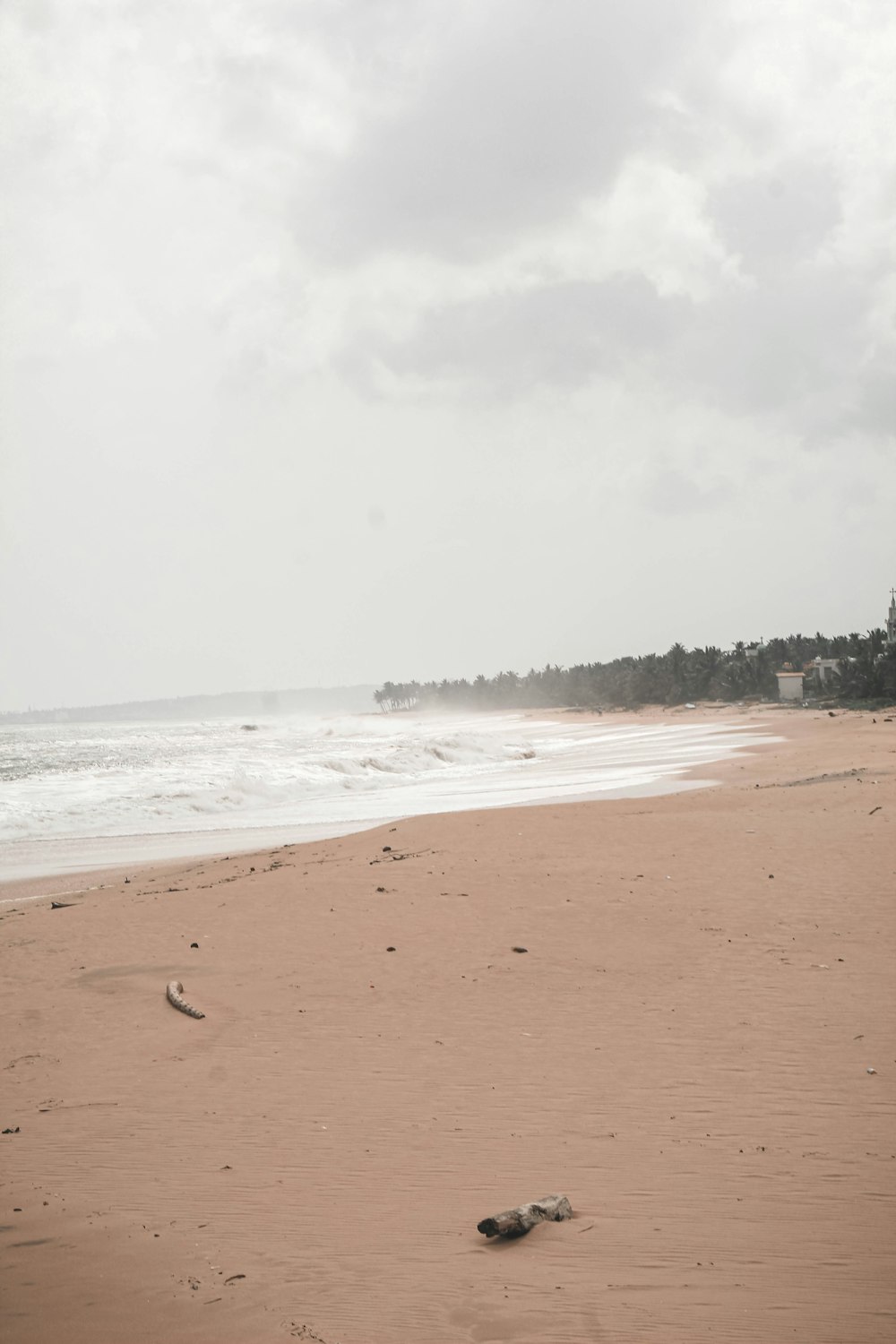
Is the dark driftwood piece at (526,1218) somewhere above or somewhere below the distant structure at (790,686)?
below

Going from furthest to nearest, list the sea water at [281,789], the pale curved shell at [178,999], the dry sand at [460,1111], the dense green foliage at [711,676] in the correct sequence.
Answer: the dense green foliage at [711,676] → the sea water at [281,789] → the pale curved shell at [178,999] → the dry sand at [460,1111]

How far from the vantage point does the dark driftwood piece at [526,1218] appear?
13.3 ft

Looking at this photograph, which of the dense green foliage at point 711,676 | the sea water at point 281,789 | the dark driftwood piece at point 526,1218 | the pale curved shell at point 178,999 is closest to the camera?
the dark driftwood piece at point 526,1218

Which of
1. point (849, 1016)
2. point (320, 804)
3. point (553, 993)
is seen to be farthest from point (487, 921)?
point (320, 804)

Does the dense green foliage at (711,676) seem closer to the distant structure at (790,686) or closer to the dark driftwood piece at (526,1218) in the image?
the distant structure at (790,686)

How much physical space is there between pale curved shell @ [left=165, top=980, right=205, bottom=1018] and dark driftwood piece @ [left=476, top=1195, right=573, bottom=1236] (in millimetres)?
3906

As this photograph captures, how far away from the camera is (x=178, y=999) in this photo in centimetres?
766

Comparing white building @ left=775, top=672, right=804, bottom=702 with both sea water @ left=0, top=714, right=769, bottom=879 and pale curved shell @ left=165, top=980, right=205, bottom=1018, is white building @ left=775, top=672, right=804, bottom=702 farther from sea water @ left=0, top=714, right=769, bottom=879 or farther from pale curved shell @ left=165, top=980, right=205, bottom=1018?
pale curved shell @ left=165, top=980, right=205, bottom=1018

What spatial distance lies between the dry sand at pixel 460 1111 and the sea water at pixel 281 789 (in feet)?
26.0

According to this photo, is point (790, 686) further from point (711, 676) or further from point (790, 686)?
point (711, 676)

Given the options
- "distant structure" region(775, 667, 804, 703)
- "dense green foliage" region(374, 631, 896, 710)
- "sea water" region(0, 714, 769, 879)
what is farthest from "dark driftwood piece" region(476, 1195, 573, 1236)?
"distant structure" region(775, 667, 804, 703)

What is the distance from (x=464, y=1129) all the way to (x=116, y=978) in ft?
15.2

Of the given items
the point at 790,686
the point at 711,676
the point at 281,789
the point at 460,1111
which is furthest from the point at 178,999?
the point at 711,676

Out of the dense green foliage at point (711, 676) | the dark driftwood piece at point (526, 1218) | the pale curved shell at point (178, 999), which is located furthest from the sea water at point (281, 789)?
the dense green foliage at point (711, 676)
